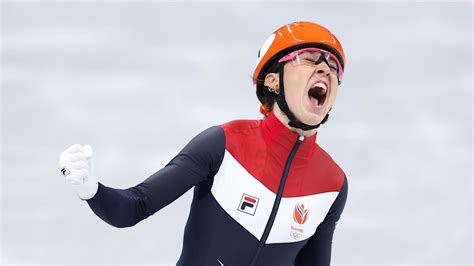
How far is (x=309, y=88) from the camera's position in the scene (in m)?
3.49

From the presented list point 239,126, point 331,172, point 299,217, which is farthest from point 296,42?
point 299,217

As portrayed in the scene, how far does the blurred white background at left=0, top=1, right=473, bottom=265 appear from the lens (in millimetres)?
5180

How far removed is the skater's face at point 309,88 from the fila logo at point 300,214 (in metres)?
0.36

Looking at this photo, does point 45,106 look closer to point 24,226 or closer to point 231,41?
point 24,226

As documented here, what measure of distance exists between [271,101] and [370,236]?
1779mm

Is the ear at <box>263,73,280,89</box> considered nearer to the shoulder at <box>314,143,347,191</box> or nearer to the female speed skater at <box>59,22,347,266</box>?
the female speed skater at <box>59,22,347,266</box>

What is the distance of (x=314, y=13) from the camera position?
5977 millimetres

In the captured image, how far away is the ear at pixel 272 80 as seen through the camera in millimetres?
3607

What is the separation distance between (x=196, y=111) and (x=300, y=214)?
2.02m

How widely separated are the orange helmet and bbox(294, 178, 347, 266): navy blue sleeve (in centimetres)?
60

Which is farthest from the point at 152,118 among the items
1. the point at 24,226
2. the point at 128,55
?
the point at 24,226

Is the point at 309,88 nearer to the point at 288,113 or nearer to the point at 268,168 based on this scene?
the point at 288,113

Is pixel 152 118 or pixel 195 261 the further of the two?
pixel 152 118

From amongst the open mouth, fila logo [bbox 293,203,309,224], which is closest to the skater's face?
the open mouth
